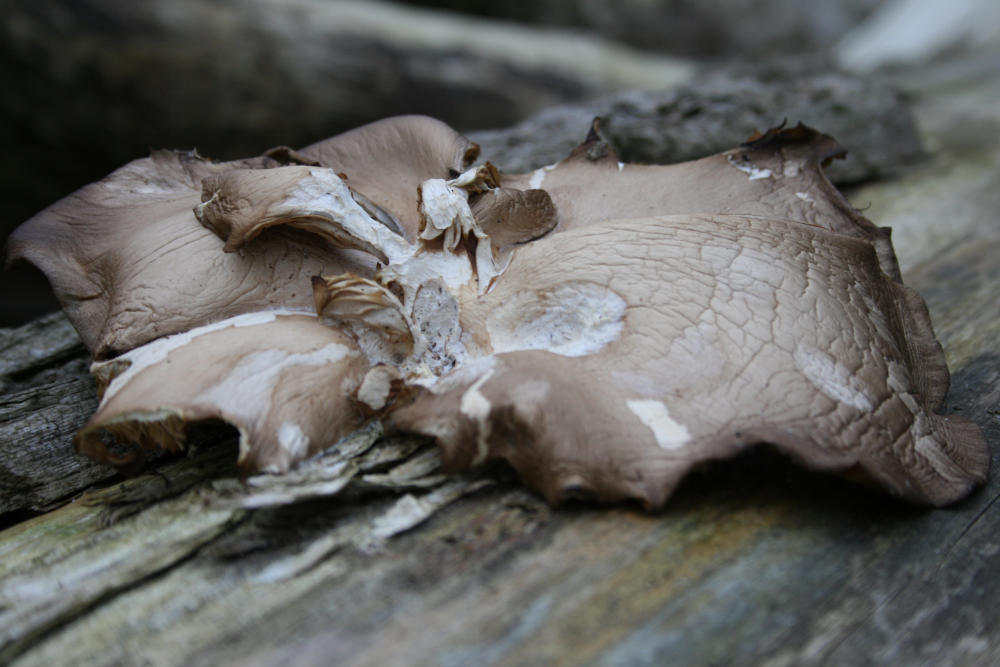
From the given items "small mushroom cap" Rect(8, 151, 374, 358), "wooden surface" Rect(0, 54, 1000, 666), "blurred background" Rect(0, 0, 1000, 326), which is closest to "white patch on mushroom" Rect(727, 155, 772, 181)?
"wooden surface" Rect(0, 54, 1000, 666)

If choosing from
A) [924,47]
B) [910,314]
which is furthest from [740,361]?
[924,47]

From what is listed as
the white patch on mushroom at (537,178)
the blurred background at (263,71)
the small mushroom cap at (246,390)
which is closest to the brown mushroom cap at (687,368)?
the small mushroom cap at (246,390)

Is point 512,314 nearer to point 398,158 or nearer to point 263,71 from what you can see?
point 398,158

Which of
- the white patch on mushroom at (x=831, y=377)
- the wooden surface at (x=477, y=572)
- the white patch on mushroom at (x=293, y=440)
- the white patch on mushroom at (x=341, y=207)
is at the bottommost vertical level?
the wooden surface at (x=477, y=572)

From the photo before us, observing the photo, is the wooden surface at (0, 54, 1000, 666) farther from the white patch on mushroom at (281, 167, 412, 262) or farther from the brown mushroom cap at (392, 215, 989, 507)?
the white patch on mushroom at (281, 167, 412, 262)

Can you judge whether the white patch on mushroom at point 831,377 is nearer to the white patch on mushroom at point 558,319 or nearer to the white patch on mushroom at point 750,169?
the white patch on mushroom at point 558,319

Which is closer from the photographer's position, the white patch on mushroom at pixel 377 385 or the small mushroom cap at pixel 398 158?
the white patch on mushroom at pixel 377 385

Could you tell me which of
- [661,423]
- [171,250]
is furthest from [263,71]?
[661,423]
